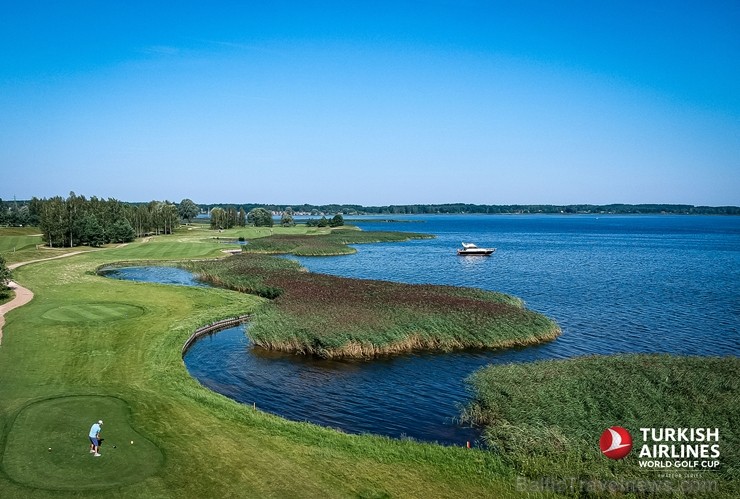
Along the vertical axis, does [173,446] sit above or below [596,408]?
below

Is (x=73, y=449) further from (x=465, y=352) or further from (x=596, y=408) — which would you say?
(x=465, y=352)

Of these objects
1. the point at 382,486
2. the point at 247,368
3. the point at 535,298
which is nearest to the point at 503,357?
the point at 247,368

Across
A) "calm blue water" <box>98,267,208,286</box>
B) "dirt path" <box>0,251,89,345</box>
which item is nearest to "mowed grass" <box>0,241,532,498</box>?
"dirt path" <box>0,251,89,345</box>

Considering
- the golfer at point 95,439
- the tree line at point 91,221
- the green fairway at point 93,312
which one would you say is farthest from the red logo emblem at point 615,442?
the tree line at point 91,221

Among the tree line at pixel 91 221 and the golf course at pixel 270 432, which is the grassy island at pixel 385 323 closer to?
the golf course at pixel 270 432

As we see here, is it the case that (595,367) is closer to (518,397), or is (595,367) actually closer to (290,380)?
(518,397)

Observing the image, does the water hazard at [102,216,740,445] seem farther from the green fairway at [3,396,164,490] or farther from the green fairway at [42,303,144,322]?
the green fairway at [42,303,144,322]

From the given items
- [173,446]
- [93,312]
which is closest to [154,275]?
[93,312]
